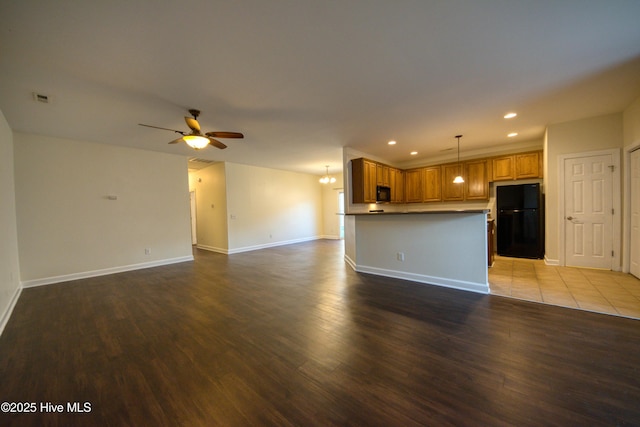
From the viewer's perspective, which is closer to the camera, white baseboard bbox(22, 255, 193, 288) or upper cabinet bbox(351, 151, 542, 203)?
white baseboard bbox(22, 255, 193, 288)

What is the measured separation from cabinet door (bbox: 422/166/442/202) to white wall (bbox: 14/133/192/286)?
6.70 metres

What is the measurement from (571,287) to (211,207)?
835 centimetres

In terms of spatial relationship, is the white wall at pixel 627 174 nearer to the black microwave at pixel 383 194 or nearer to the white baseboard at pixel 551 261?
the white baseboard at pixel 551 261

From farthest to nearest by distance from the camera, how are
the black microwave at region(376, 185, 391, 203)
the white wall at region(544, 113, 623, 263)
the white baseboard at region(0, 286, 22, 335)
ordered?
the black microwave at region(376, 185, 391, 203)
the white wall at region(544, 113, 623, 263)
the white baseboard at region(0, 286, 22, 335)

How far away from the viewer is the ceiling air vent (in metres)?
2.73

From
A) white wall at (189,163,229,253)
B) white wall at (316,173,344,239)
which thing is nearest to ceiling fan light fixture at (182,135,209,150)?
white wall at (189,163,229,253)

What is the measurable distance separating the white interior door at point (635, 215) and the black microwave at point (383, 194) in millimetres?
4054

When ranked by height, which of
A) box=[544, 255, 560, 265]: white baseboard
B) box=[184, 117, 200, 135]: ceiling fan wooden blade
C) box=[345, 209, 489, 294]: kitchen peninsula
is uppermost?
box=[184, 117, 200, 135]: ceiling fan wooden blade

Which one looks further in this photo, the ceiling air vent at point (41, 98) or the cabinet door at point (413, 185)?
the cabinet door at point (413, 185)

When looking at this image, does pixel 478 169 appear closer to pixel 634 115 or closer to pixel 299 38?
pixel 634 115

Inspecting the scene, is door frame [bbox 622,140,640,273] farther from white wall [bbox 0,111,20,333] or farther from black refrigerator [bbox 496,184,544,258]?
white wall [bbox 0,111,20,333]

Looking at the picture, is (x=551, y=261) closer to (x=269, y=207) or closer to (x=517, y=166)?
(x=517, y=166)

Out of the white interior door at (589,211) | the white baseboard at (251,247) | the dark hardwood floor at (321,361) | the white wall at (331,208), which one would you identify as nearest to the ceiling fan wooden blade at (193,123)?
the dark hardwood floor at (321,361)

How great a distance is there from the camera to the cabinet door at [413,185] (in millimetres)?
7012
